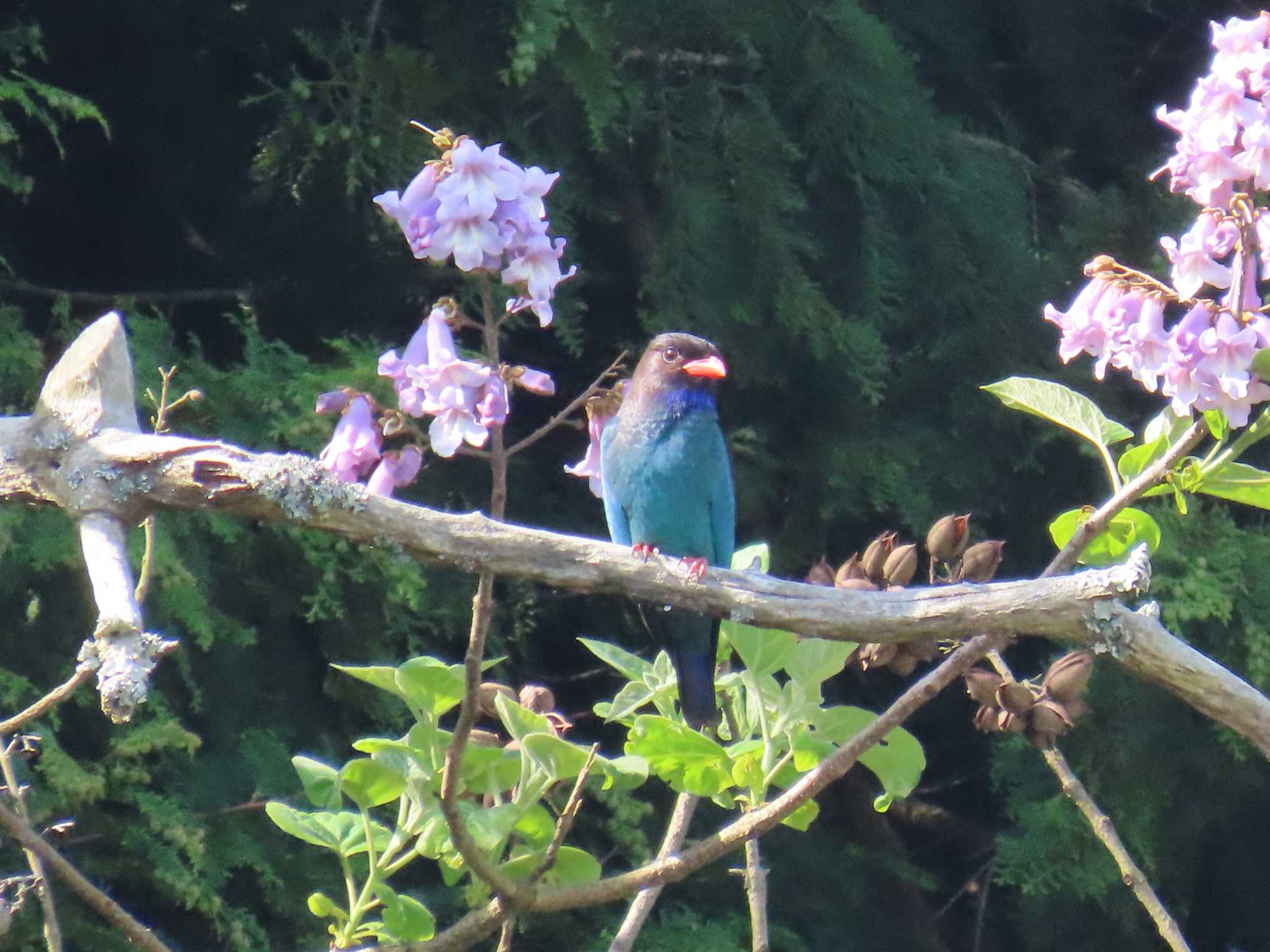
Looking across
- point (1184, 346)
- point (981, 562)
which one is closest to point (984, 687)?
point (981, 562)

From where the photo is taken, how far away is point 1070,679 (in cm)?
192

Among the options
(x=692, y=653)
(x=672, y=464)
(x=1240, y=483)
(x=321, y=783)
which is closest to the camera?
(x=1240, y=483)

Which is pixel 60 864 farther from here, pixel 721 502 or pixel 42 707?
pixel 721 502

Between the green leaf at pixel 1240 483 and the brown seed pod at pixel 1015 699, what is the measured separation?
35 centimetres

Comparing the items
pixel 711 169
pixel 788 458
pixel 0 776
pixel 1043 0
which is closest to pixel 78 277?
pixel 0 776

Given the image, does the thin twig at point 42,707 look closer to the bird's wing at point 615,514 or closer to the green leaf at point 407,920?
the green leaf at point 407,920

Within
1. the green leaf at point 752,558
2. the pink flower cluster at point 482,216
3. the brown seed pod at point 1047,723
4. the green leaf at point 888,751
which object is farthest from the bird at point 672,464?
the pink flower cluster at point 482,216

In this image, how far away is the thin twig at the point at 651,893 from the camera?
1.98 meters

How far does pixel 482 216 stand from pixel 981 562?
2.70ft

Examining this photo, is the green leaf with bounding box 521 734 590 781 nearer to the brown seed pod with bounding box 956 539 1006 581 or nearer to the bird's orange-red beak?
the brown seed pod with bounding box 956 539 1006 581

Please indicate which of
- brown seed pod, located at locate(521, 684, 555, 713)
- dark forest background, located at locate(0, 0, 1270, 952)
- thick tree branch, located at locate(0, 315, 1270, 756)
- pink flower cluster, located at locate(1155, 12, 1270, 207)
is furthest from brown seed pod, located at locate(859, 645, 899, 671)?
dark forest background, located at locate(0, 0, 1270, 952)

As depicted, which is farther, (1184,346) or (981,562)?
(981,562)

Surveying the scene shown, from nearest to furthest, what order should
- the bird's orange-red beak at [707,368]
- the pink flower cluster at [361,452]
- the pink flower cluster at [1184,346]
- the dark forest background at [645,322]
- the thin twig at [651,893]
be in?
the pink flower cluster at [1184,346], the pink flower cluster at [361,452], the thin twig at [651,893], the bird's orange-red beak at [707,368], the dark forest background at [645,322]

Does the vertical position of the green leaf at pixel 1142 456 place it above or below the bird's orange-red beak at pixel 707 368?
above
